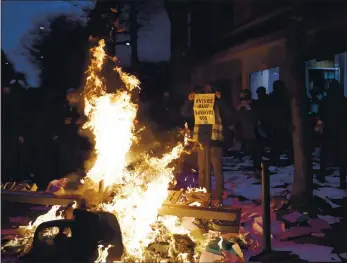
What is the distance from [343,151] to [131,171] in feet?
15.9

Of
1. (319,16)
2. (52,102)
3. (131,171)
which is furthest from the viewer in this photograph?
(319,16)

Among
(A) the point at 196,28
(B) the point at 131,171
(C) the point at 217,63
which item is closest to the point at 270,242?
(B) the point at 131,171

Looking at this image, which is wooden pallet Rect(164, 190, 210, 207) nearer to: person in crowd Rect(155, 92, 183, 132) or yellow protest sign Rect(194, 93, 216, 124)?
yellow protest sign Rect(194, 93, 216, 124)

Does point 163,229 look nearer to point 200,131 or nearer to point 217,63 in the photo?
point 200,131

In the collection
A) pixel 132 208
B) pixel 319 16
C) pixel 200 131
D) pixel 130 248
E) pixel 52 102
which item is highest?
pixel 319 16

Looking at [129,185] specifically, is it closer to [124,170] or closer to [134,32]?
[124,170]

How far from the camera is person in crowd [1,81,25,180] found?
28.0ft

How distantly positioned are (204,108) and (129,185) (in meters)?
2.21

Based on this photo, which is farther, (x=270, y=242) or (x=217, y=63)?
(x=217, y=63)

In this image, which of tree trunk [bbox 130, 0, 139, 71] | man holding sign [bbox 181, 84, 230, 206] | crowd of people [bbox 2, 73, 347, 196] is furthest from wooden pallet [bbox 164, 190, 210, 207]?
tree trunk [bbox 130, 0, 139, 71]

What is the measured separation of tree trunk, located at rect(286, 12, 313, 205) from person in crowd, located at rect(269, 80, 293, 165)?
7.39ft

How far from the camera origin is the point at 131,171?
6391 millimetres

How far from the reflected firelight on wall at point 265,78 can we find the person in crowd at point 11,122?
10045mm

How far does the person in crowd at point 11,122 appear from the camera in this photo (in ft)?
28.0
